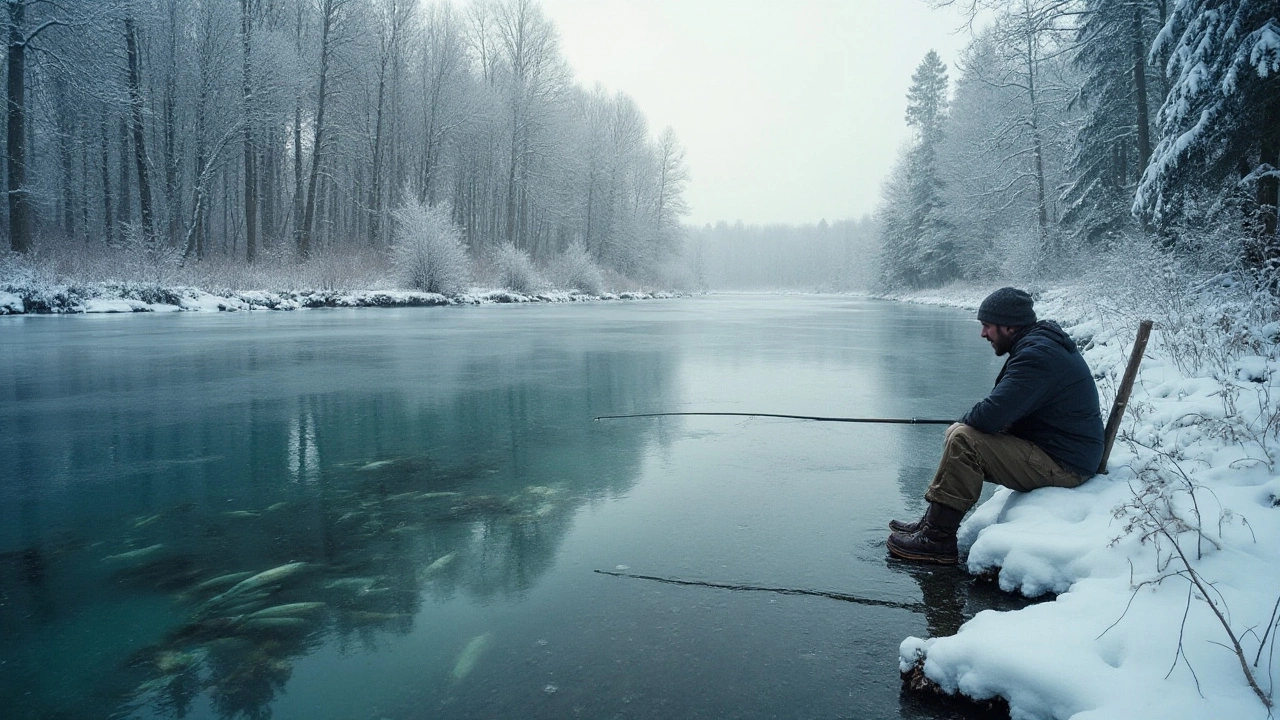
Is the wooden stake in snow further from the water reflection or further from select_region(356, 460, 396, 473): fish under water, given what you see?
select_region(356, 460, 396, 473): fish under water

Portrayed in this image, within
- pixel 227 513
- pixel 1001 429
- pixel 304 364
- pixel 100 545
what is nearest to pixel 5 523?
pixel 100 545

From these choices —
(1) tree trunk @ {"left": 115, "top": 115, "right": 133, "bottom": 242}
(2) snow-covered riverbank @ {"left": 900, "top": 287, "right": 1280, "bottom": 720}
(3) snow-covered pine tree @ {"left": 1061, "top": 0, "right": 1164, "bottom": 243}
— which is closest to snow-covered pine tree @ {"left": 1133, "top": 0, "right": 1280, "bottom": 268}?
(2) snow-covered riverbank @ {"left": 900, "top": 287, "right": 1280, "bottom": 720}

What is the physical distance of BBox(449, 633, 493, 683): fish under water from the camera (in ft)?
7.63

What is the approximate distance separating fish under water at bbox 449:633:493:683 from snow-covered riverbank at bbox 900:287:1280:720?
59.4 inches

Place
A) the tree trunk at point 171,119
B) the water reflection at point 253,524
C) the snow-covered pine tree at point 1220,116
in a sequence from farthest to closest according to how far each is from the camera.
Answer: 1. the tree trunk at point 171,119
2. the snow-covered pine tree at point 1220,116
3. the water reflection at point 253,524

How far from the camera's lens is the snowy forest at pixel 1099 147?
359 inches

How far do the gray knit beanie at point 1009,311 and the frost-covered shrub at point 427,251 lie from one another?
25368 mm

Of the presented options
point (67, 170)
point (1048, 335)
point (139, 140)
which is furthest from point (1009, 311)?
point (67, 170)

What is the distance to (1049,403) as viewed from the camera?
11.2 ft

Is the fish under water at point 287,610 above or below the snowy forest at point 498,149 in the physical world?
below

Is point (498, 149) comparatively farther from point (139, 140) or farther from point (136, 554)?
point (136, 554)

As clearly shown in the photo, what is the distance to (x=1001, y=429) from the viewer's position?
11.2 ft

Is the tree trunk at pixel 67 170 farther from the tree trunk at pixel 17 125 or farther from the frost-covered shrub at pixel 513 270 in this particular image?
the frost-covered shrub at pixel 513 270

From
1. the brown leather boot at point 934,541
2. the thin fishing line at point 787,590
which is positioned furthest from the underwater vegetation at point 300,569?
the brown leather boot at point 934,541
